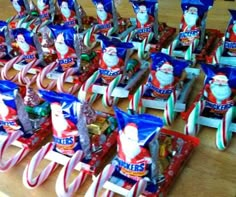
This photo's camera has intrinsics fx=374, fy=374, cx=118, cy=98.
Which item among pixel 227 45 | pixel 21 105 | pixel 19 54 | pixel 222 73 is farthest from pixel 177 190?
pixel 19 54

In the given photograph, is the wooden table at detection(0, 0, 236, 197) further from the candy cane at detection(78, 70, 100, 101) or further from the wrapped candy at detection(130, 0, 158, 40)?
the wrapped candy at detection(130, 0, 158, 40)

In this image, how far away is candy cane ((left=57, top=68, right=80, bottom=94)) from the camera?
3.65 ft

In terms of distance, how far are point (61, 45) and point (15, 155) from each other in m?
0.39

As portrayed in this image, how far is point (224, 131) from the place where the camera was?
2.83 feet

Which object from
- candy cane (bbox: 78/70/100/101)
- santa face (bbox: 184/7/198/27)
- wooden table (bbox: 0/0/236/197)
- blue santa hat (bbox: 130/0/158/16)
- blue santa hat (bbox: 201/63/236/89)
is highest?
blue santa hat (bbox: 130/0/158/16)

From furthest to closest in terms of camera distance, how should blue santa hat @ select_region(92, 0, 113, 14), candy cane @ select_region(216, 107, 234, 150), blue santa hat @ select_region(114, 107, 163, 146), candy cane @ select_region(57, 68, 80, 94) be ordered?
blue santa hat @ select_region(92, 0, 113, 14)
candy cane @ select_region(57, 68, 80, 94)
candy cane @ select_region(216, 107, 234, 150)
blue santa hat @ select_region(114, 107, 163, 146)

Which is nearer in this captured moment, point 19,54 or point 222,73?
point 222,73

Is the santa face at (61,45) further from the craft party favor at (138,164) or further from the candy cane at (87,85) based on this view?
the craft party favor at (138,164)

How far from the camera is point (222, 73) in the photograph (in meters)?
0.90

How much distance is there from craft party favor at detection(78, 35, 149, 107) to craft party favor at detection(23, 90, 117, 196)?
0.52 ft

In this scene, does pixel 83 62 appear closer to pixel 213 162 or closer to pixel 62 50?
pixel 62 50

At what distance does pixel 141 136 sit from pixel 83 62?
1.82 feet

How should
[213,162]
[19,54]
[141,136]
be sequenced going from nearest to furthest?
[141,136] < [213,162] < [19,54]

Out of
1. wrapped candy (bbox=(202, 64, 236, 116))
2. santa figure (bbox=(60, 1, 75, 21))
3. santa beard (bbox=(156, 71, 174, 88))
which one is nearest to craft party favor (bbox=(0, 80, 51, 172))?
santa beard (bbox=(156, 71, 174, 88))
